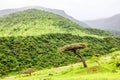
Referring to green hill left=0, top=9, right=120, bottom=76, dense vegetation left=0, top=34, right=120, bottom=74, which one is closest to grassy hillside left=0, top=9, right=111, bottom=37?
green hill left=0, top=9, right=120, bottom=76

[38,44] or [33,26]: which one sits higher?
[33,26]

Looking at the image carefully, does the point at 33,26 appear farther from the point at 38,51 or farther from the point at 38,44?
the point at 38,51

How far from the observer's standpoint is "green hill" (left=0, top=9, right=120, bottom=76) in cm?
9631

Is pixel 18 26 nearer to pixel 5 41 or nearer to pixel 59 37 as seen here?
pixel 59 37

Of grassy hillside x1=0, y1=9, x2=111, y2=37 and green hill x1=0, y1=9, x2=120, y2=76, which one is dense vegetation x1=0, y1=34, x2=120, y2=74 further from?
grassy hillside x1=0, y1=9, x2=111, y2=37

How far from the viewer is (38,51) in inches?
4200

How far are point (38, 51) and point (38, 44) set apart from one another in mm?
6564

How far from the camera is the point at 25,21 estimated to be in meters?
156

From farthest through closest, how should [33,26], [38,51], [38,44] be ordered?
[33,26], [38,44], [38,51]

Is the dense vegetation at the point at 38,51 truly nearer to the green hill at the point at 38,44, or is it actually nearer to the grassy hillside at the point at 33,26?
the green hill at the point at 38,44

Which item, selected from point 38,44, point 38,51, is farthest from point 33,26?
point 38,51

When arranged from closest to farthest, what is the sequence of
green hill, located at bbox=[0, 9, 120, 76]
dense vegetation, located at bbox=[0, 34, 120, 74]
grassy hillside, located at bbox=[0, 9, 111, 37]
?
dense vegetation, located at bbox=[0, 34, 120, 74], green hill, located at bbox=[0, 9, 120, 76], grassy hillside, located at bbox=[0, 9, 111, 37]

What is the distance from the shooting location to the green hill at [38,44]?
3792 inches

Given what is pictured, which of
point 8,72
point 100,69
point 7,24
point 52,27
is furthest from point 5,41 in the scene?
point 100,69
